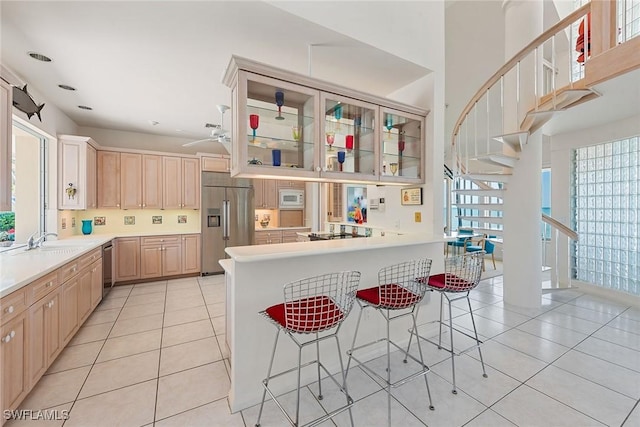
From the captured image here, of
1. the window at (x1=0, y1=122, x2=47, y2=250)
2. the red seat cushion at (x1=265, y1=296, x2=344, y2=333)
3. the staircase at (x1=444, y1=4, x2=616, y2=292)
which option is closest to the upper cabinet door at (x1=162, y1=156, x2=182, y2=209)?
the window at (x1=0, y1=122, x2=47, y2=250)

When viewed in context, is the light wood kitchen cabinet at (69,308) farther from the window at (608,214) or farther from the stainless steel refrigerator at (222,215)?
the window at (608,214)

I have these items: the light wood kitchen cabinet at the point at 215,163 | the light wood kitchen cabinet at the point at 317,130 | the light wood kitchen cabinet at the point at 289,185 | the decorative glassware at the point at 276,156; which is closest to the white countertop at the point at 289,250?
the light wood kitchen cabinet at the point at 317,130

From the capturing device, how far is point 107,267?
4.21 metres

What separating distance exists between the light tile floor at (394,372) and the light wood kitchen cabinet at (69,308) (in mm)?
156

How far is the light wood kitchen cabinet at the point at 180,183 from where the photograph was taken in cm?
534

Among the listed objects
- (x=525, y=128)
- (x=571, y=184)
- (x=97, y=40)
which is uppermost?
(x=97, y=40)

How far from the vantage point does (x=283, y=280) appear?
7.11ft

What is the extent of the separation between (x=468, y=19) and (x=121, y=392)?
6.20 m

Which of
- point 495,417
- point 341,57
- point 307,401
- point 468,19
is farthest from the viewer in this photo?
point 468,19

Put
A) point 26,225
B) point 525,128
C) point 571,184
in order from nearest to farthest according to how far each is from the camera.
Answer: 1. point 525,128
2. point 26,225
3. point 571,184

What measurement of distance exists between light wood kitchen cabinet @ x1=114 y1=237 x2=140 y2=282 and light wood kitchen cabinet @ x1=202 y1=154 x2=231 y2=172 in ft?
5.93

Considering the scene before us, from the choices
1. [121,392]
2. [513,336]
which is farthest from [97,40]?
[513,336]

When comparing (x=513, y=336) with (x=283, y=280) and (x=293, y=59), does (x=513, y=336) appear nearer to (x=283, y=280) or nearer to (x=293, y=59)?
(x=283, y=280)

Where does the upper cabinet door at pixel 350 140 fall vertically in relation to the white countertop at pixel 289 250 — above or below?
above
